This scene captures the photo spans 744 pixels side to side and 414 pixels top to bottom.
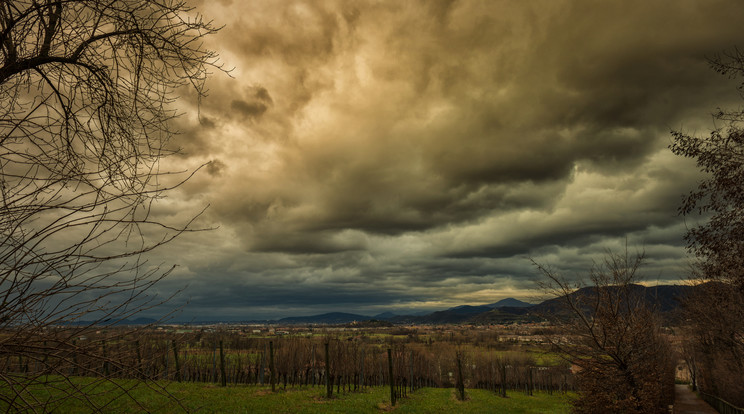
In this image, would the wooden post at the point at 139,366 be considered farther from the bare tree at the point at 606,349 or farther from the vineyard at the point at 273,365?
the bare tree at the point at 606,349

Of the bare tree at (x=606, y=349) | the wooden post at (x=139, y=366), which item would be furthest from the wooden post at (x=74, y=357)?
the bare tree at (x=606, y=349)

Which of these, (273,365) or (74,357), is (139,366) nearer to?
(74,357)

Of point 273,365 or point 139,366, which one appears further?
point 273,365

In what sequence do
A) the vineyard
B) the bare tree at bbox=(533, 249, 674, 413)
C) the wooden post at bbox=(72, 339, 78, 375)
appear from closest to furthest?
the wooden post at bbox=(72, 339, 78, 375)
the vineyard
the bare tree at bbox=(533, 249, 674, 413)

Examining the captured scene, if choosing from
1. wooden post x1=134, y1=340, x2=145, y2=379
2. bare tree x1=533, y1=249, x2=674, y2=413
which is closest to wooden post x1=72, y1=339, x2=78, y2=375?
wooden post x1=134, y1=340, x2=145, y2=379

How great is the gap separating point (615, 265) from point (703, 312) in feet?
62.7

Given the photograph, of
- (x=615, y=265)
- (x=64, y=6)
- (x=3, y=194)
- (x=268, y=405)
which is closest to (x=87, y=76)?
(x=64, y=6)

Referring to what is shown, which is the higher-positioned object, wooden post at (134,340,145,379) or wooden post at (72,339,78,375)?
wooden post at (72,339,78,375)

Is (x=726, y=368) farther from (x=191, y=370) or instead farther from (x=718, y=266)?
(x=191, y=370)

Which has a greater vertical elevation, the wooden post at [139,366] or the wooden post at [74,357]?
the wooden post at [74,357]

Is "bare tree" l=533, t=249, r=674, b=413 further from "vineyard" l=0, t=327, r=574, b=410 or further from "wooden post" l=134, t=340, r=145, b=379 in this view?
"wooden post" l=134, t=340, r=145, b=379

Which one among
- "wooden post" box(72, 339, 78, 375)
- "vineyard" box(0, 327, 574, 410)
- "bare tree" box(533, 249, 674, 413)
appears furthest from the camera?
"bare tree" box(533, 249, 674, 413)

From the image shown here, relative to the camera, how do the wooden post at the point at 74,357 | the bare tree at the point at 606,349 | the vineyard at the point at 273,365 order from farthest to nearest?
the bare tree at the point at 606,349 → the vineyard at the point at 273,365 → the wooden post at the point at 74,357

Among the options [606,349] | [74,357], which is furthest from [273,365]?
[74,357]
